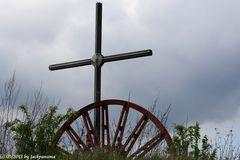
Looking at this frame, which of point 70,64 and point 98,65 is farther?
point 70,64

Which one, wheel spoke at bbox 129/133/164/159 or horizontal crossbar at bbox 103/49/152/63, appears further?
horizontal crossbar at bbox 103/49/152/63

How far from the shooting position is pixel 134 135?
9.56m

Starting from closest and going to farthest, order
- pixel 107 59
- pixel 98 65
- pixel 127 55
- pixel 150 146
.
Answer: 1. pixel 150 146
2. pixel 127 55
3. pixel 107 59
4. pixel 98 65

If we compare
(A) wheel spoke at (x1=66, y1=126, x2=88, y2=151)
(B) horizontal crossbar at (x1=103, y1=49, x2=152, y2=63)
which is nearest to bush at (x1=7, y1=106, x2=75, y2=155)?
(A) wheel spoke at (x1=66, y1=126, x2=88, y2=151)

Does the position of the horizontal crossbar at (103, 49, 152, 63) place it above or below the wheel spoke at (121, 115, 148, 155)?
above

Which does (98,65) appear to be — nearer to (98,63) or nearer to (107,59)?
(98,63)

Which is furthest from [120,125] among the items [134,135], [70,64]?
[70,64]

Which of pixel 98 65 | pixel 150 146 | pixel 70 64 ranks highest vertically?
pixel 70 64

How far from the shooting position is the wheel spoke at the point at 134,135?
368 inches

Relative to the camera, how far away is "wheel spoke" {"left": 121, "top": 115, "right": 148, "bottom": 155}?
934 centimetres

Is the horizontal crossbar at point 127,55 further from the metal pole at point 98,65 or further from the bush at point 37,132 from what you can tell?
the bush at point 37,132

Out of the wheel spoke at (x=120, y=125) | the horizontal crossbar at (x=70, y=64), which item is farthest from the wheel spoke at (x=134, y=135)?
the horizontal crossbar at (x=70, y=64)

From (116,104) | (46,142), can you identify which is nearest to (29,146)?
(46,142)

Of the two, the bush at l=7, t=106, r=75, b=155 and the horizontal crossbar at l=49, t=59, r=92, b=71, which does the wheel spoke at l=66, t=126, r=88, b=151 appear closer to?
the bush at l=7, t=106, r=75, b=155
